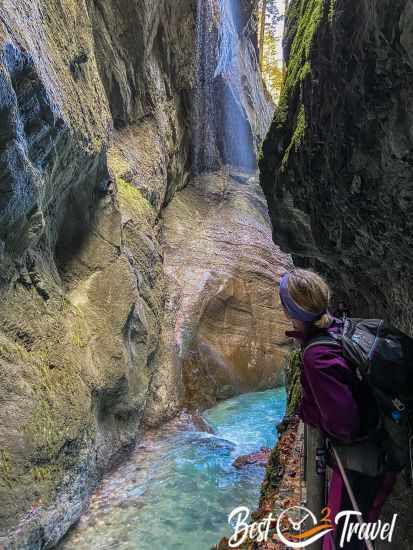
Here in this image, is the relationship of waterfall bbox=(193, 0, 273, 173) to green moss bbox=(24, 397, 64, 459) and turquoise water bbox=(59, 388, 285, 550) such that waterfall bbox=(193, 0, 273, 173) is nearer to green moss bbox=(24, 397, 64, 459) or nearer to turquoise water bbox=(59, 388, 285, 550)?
turquoise water bbox=(59, 388, 285, 550)

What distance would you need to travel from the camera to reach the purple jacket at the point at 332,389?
2170 mm

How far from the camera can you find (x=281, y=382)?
1390 centimetres

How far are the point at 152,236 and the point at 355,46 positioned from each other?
30.8 ft

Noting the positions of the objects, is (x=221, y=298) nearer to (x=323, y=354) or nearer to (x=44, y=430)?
(x=44, y=430)

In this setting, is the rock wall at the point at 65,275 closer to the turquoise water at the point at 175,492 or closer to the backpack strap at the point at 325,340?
the turquoise water at the point at 175,492

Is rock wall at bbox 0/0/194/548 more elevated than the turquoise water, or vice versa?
rock wall at bbox 0/0/194/548

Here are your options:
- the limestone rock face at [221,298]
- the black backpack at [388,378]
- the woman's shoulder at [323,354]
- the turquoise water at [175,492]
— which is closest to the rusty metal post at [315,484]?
the black backpack at [388,378]

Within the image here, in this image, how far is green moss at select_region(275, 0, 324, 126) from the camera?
445 centimetres

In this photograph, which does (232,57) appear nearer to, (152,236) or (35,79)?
(152,236)

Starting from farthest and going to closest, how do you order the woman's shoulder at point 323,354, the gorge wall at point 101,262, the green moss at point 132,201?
the green moss at point 132,201 → the gorge wall at point 101,262 → the woman's shoulder at point 323,354

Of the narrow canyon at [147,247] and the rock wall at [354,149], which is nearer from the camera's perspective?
the rock wall at [354,149]

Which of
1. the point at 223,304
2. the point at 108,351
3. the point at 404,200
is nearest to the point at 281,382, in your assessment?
the point at 223,304

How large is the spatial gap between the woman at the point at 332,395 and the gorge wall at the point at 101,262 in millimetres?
3112

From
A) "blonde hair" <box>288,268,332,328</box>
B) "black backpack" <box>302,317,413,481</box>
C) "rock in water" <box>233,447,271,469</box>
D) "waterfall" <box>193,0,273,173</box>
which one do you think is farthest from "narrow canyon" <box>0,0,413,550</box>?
"waterfall" <box>193,0,273,173</box>
